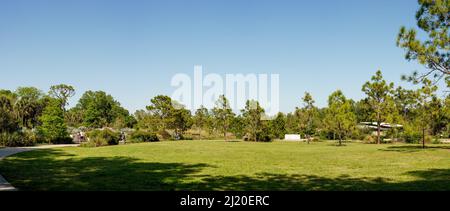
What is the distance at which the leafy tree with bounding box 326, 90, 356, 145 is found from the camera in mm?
39519

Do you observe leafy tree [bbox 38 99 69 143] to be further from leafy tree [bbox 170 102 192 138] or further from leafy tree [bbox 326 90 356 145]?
leafy tree [bbox 326 90 356 145]

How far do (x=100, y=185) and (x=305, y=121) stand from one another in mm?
46126

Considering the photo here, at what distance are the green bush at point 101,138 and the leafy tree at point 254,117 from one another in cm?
2110

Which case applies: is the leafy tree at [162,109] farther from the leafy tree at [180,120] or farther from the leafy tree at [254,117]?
the leafy tree at [254,117]

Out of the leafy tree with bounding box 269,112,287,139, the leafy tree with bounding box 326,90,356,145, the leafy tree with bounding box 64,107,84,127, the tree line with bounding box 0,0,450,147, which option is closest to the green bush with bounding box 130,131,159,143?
the tree line with bounding box 0,0,450,147

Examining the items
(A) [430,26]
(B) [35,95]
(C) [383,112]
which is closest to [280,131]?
(C) [383,112]

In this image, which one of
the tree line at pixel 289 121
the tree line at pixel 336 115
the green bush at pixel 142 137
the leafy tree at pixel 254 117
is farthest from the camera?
the leafy tree at pixel 254 117

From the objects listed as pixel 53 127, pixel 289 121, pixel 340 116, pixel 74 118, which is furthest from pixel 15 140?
pixel 74 118

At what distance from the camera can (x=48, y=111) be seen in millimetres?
43562

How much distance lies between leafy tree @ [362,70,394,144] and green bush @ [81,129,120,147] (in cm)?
3126

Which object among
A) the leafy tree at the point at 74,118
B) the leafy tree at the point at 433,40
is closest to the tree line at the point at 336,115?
the leafy tree at the point at 433,40

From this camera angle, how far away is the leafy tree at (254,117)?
54156 millimetres
